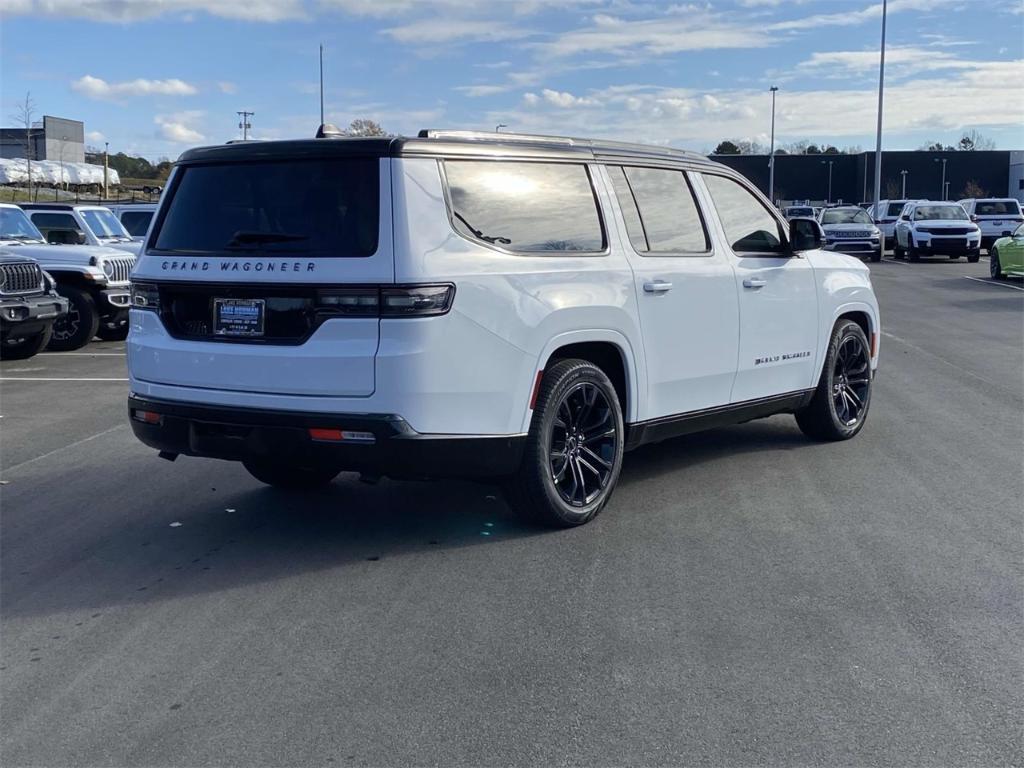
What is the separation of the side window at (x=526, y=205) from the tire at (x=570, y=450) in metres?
0.67

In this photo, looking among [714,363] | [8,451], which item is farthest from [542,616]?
[8,451]

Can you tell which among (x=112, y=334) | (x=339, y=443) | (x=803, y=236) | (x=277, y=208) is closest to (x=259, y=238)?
(x=277, y=208)

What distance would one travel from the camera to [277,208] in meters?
5.50

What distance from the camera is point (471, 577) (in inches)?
211

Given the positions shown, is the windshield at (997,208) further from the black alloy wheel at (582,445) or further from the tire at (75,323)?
the black alloy wheel at (582,445)

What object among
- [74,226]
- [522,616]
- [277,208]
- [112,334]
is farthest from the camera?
[74,226]

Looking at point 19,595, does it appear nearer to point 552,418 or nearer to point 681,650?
point 552,418

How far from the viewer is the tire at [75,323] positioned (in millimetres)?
15805

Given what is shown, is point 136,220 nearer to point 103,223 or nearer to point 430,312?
point 103,223

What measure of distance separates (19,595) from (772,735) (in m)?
3.46

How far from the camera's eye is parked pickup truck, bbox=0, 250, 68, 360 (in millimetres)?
13609

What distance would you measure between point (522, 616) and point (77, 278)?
12815mm

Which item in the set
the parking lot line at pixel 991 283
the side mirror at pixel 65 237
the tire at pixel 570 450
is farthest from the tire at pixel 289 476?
the parking lot line at pixel 991 283

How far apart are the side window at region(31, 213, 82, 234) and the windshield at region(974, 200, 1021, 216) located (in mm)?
31722
